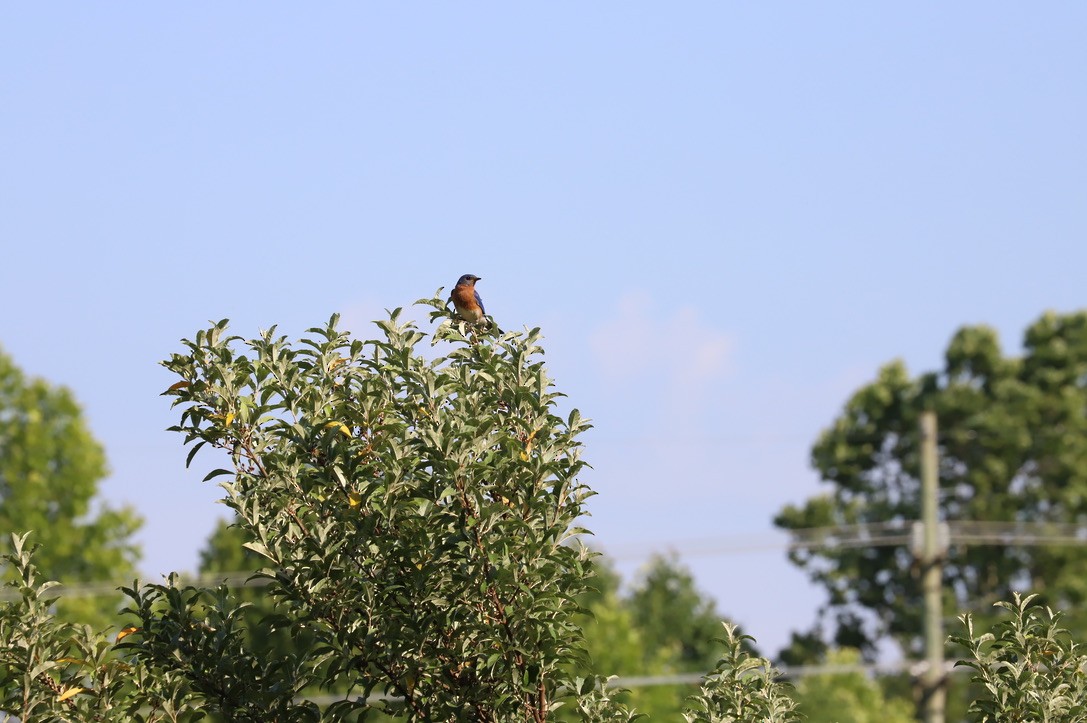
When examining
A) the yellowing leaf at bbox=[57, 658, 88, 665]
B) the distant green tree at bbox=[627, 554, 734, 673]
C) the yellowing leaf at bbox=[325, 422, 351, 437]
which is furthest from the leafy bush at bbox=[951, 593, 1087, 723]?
the distant green tree at bbox=[627, 554, 734, 673]

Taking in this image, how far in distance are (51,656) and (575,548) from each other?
104 inches

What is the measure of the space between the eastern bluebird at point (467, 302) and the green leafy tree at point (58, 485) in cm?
4179

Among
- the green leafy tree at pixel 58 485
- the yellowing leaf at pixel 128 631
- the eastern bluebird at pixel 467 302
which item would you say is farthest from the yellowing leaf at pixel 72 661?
the green leafy tree at pixel 58 485

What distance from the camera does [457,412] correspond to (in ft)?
25.0

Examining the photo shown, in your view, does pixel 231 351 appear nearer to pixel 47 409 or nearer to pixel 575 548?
pixel 575 548

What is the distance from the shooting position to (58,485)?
1996 inches

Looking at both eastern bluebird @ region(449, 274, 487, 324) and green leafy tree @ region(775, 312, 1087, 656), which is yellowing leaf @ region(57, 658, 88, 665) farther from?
green leafy tree @ region(775, 312, 1087, 656)

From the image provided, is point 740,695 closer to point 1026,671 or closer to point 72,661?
point 1026,671

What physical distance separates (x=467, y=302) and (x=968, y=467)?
47017 millimetres

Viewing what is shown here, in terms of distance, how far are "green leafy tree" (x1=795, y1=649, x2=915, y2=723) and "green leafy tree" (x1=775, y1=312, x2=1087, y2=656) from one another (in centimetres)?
241

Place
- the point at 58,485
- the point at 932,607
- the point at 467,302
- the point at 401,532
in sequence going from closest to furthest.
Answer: the point at 401,532 < the point at 467,302 < the point at 932,607 < the point at 58,485

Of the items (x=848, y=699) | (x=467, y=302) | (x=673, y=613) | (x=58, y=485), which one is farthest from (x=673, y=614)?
(x=467, y=302)

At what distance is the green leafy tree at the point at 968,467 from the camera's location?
173ft

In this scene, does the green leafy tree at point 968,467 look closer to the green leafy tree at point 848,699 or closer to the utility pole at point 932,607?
the green leafy tree at point 848,699
